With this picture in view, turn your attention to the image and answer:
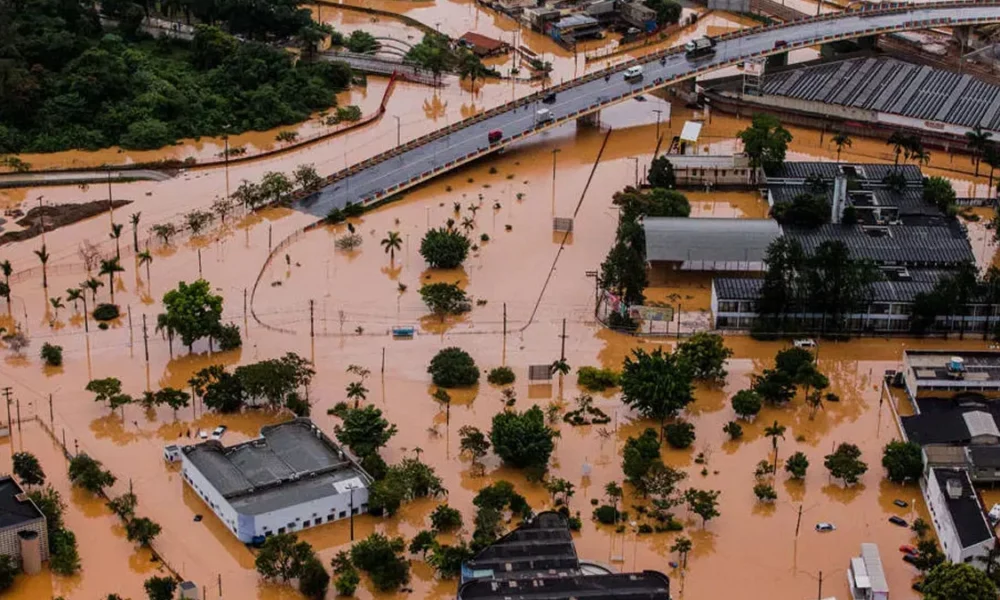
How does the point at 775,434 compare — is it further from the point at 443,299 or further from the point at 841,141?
the point at 841,141

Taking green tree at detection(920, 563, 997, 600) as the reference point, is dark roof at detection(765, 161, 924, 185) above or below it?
above

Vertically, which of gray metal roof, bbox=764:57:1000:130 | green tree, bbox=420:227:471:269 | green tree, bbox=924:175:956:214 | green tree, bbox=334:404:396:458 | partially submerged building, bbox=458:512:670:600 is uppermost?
gray metal roof, bbox=764:57:1000:130

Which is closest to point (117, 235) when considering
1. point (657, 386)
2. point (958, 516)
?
point (657, 386)

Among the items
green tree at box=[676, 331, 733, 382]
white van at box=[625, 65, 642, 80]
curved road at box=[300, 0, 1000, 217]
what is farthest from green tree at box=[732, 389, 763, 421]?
white van at box=[625, 65, 642, 80]

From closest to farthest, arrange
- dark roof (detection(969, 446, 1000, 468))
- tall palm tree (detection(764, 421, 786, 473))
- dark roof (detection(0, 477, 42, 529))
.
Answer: dark roof (detection(0, 477, 42, 529))
dark roof (detection(969, 446, 1000, 468))
tall palm tree (detection(764, 421, 786, 473))

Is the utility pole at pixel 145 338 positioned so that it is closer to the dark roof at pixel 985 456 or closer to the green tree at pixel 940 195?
the dark roof at pixel 985 456

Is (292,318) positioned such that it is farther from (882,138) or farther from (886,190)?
(882,138)

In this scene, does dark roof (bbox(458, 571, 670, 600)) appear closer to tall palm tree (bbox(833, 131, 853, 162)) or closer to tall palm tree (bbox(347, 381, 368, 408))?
tall palm tree (bbox(347, 381, 368, 408))
